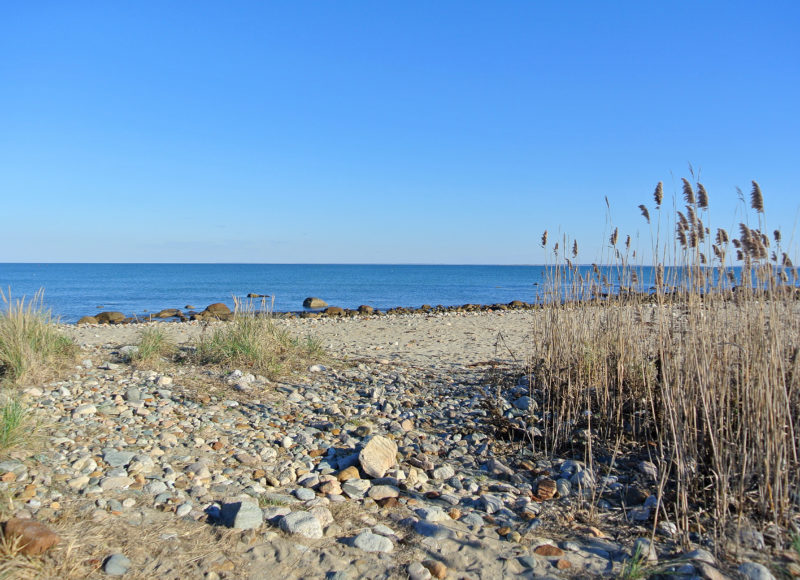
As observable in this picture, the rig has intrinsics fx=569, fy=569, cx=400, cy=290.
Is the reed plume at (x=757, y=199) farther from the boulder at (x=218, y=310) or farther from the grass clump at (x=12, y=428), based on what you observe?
the boulder at (x=218, y=310)

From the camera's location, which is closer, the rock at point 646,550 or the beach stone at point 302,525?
the rock at point 646,550

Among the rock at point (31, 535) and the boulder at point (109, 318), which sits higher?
the rock at point (31, 535)

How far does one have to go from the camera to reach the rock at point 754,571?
2.60m

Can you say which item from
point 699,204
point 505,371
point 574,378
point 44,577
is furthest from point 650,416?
point 44,577

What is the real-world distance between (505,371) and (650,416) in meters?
2.70

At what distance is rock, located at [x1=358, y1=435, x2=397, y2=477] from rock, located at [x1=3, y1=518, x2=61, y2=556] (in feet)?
6.54

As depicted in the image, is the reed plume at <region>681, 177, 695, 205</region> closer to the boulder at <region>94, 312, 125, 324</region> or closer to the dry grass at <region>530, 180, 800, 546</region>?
the dry grass at <region>530, 180, 800, 546</region>

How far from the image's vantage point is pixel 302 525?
3.25 m

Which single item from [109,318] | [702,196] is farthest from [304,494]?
[109,318]

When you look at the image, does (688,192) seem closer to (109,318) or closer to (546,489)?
(546,489)

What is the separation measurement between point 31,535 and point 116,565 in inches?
16.9

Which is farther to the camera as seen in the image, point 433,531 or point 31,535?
point 433,531

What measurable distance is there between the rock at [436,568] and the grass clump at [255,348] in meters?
4.13

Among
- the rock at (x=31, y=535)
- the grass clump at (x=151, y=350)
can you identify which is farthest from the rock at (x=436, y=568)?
the grass clump at (x=151, y=350)
